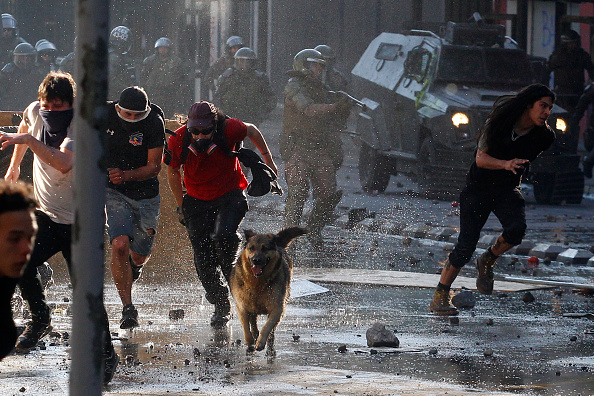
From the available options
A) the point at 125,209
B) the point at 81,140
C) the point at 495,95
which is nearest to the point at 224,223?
the point at 125,209

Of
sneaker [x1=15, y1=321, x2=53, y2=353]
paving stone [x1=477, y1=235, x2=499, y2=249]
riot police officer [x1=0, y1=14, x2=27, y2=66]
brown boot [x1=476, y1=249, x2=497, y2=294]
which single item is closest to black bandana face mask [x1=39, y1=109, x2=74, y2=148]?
sneaker [x1=15, y1=321, x2=53, y2=353]

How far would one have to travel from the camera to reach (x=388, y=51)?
59.4 ft

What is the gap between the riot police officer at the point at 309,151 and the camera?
511 inches

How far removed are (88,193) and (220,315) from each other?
503 cm

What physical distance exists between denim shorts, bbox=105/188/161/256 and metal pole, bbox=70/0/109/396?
433 centimetres

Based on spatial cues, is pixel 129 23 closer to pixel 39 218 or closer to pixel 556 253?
pixel 556 253

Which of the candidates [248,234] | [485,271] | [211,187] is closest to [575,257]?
[485,271]

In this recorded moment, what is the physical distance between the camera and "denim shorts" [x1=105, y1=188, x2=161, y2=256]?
25.0ft

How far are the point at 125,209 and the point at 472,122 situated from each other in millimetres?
9141

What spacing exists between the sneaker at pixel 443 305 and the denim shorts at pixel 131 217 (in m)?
2.20

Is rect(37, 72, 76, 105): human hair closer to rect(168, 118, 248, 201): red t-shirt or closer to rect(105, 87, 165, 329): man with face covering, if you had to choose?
rect(105, 87, 165, 329): man with face covering

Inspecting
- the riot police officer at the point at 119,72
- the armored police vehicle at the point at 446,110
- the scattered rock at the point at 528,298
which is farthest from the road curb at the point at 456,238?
the riot police officer at the point at 119,72

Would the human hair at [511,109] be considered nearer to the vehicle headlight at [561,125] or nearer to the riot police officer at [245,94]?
the vehicle headlight at [561,125]

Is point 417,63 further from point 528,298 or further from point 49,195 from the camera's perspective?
point 49,195
